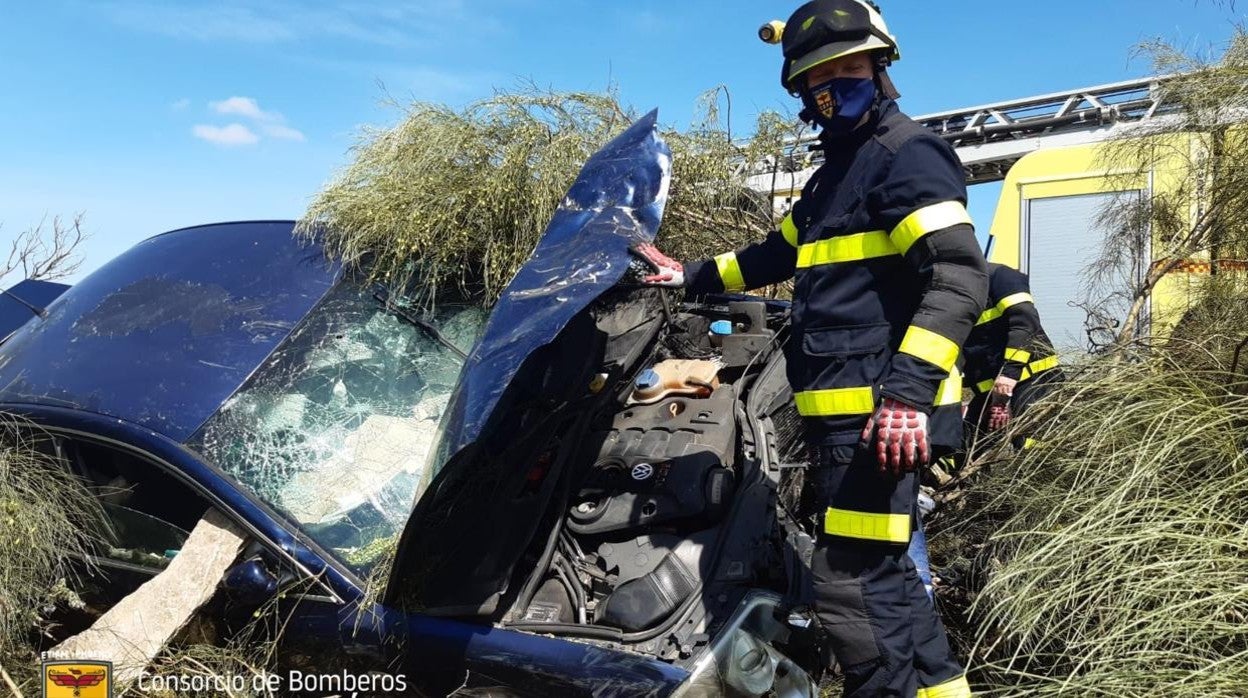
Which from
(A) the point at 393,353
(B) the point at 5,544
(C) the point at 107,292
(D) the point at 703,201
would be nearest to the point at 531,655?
(A) the point at 393,353

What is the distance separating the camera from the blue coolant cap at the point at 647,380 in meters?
3.30

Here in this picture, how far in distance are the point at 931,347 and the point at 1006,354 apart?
2.01 meters

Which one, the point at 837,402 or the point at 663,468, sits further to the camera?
the point at 663,468

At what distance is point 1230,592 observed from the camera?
198 centimetres

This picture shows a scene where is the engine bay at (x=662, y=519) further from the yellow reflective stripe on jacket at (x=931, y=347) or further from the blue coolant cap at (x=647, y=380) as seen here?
the yellow reflective stripe on jacket at (x=931, y=347)

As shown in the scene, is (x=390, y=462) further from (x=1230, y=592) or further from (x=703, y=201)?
(x=703, y=201)

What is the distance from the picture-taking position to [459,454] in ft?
7.18

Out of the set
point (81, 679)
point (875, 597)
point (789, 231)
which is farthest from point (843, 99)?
point (81, 679)

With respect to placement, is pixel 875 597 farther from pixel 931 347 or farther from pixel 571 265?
pixel 571 265

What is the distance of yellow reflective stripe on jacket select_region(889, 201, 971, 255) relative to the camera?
2.13 meters

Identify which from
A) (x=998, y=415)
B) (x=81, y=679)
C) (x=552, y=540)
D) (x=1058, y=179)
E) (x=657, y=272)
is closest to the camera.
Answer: (x=81, y=679)

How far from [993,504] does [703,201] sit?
2720 mm

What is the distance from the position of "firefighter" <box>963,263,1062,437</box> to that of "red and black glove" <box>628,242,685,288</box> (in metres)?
1.43

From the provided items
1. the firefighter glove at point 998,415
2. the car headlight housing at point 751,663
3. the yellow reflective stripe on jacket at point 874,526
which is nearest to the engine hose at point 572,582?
the car headlight housing at point 751,663
